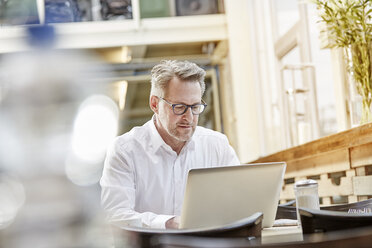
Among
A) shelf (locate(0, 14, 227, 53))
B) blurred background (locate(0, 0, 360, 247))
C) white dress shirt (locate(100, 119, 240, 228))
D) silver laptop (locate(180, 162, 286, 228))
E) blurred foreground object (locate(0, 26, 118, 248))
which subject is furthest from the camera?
shelf (locate(0, 14, 227, 53))

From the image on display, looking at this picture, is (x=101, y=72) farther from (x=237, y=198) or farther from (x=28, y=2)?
(x=237, y=198)

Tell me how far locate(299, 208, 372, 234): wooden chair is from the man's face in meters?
0.96

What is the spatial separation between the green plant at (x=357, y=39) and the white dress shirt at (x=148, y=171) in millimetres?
630

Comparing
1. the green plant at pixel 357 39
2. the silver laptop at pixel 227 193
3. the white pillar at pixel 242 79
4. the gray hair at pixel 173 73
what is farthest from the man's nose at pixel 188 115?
the white pillar at pixel 242 79

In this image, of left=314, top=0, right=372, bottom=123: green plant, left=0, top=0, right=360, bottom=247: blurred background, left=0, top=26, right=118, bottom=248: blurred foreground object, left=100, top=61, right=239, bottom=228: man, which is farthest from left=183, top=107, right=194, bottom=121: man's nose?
left=0, top=0, right=360, bottom=247: blurred background

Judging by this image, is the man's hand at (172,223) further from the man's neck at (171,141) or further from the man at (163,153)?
the man's neck at (171,141)

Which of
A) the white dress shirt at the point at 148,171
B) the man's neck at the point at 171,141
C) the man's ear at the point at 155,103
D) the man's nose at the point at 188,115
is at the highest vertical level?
the man's ear at the point at 155,103

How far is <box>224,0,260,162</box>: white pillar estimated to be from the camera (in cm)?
548

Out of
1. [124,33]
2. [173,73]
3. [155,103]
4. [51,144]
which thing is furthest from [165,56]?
[173,73]

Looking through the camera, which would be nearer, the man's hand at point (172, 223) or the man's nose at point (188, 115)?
the man's hand at point (172, 223)

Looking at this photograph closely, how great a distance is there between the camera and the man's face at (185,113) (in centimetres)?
213

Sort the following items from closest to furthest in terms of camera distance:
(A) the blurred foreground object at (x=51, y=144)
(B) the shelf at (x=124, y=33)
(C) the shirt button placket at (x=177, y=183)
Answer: (A) the blurred foreground object at (x=51, y=144)
(C) the shirt button placket at (x=177, y=183)
(B) the shelf at (x=124, y=33)

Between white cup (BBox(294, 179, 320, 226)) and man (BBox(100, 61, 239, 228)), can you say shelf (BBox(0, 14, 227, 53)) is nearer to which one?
man (BBox(100, 61, 239, 228))

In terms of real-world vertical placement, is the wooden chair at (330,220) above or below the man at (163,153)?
below
